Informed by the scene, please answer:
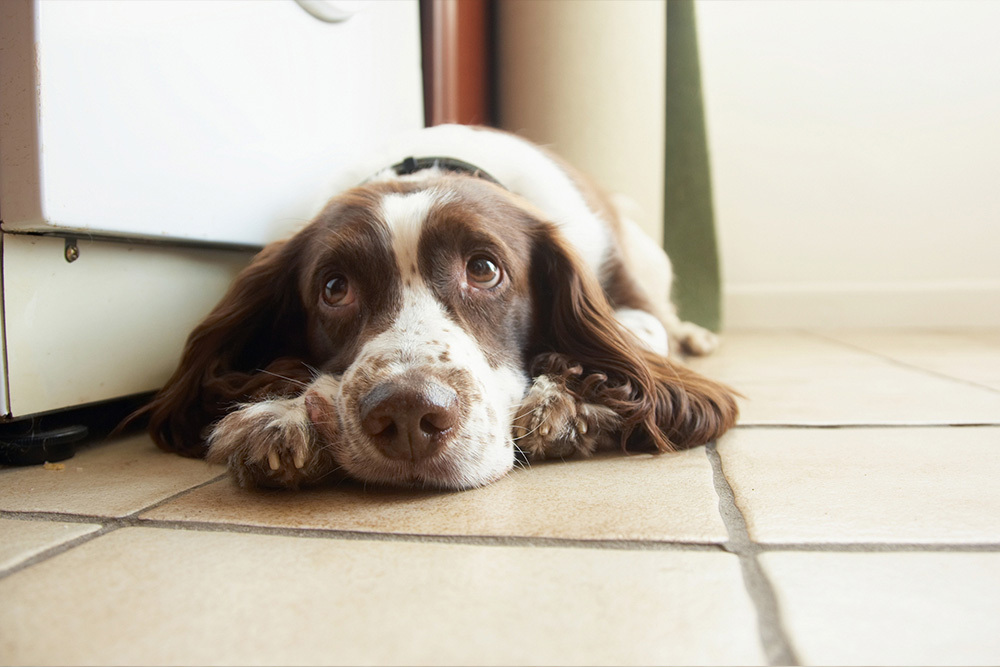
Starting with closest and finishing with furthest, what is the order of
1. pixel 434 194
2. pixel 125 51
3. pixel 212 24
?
pixel 125 51, pixel 434 194, pixel 212 24

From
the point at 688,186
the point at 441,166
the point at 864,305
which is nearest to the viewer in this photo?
the point at 441,166

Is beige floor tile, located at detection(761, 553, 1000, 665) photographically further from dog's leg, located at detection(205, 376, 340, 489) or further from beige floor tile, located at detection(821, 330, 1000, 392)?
beige floor tile, located at detection(821, 330, 1000, 392)

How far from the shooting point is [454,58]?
10.8ft

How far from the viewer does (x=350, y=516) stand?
108cm

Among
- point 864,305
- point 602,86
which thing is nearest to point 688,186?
point 602,86

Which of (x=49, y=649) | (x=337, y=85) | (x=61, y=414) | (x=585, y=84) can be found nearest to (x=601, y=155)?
(x=585, y=84)

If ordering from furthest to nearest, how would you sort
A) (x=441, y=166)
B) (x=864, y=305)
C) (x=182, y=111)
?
(x=864, y=305) < (x=441, y=166) < (x=182, y=111)

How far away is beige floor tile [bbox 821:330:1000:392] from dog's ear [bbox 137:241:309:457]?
1.69 m

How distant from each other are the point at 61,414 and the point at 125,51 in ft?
2.66

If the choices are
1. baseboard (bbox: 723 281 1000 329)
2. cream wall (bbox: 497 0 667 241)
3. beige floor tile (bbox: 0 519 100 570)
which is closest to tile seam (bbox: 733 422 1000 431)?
beige floor tile (bbox: 0 519 100 570)

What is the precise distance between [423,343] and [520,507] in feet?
1.27

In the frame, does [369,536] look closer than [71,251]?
Yes

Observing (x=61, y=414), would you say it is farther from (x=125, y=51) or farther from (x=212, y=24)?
(x=212, y=24)

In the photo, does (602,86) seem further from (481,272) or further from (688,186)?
(481,272)
